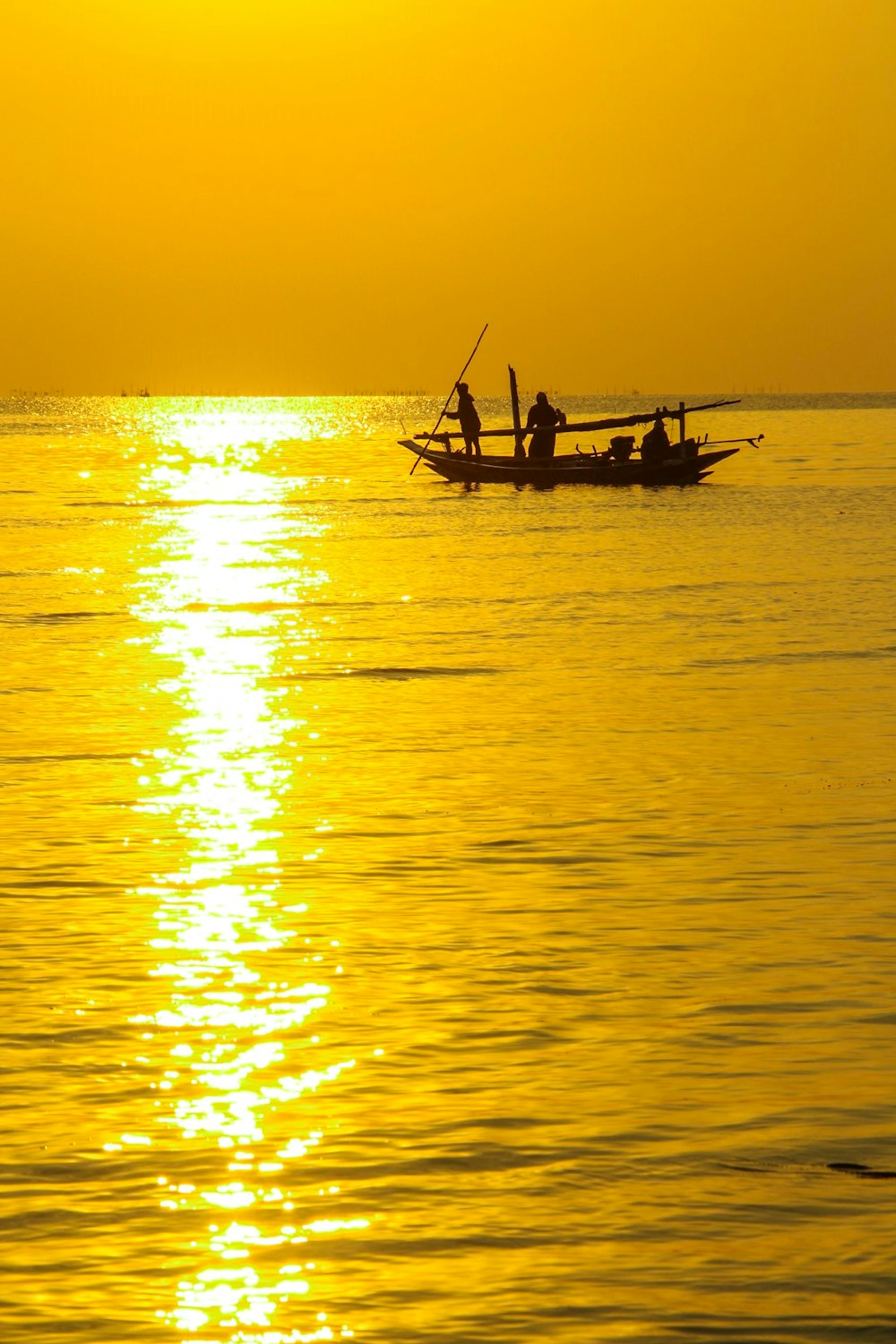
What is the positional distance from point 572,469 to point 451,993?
46708 millimetres

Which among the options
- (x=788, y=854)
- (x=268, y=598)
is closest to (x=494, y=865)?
(x=788, y=854)

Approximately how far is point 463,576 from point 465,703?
15357mm

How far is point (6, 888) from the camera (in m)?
10.7

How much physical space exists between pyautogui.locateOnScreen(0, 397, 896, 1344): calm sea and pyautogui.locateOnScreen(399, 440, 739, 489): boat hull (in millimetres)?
32170

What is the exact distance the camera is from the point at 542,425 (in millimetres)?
51906

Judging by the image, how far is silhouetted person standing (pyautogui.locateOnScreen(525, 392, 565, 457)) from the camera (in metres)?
50.9

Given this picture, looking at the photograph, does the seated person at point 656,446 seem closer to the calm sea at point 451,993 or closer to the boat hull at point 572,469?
the boat hull at point 572,469

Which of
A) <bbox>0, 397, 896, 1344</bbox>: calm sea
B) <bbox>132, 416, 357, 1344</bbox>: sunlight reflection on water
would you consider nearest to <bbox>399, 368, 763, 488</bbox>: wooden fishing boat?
<bbox>0, 397, 896, 1344</bbox>: calm sea

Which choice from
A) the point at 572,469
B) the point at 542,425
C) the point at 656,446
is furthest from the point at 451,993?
the point at 656,446

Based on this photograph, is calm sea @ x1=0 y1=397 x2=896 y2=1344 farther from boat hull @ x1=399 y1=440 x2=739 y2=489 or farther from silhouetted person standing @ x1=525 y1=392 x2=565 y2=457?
boat hull @ x1=399 y1=440 x2=739 y2=489

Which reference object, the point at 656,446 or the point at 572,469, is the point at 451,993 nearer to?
the point at 572,469

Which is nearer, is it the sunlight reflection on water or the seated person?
the sunlight reflection on water

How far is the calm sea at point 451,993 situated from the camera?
592 centimetres

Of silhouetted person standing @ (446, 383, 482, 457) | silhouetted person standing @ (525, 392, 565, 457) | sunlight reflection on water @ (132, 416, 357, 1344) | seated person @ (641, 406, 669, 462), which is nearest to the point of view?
sunlight reflection on water @ (132, 416, 357, 1344)
